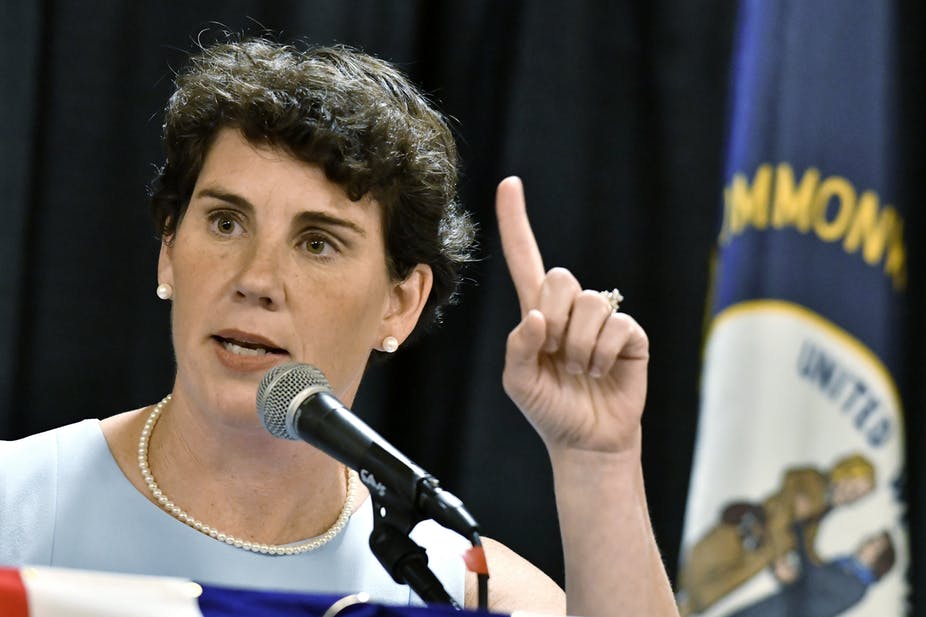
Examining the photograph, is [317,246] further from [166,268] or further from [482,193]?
[482,193]

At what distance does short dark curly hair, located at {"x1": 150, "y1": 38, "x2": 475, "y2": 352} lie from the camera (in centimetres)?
191

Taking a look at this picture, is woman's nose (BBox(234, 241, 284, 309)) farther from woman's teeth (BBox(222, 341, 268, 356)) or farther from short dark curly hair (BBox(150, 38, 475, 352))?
short dark curly hair (BBox(150, 38, 475, 352))

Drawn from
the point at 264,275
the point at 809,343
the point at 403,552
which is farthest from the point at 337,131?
the point at 809,343

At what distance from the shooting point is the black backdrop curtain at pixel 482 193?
257 centimetres

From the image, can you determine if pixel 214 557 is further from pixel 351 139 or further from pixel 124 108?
pixel 124 108

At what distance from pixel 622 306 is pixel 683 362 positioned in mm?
181

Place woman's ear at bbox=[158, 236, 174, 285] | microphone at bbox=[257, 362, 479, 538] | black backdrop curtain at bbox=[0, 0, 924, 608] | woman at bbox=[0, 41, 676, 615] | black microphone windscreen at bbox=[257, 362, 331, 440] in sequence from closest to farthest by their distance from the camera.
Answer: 1. microphone at bbox=[257, 362, 479, 538]
2. black microphone windscreen at bbox=[257, 362, 331, 440]
3. woman at bbox=[0, 41, 676, 615]
4. woman's ear at bbox=[158, 236, 174, 285]
5. black backdrop curtain at bbox=[0, 0, 924, 608]

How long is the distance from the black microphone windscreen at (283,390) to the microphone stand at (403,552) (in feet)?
0.51

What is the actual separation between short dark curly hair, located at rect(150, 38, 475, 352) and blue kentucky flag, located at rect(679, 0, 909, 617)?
681mm

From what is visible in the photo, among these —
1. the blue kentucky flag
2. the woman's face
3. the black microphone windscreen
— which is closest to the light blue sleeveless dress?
the woman's face

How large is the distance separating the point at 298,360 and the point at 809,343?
1.13m

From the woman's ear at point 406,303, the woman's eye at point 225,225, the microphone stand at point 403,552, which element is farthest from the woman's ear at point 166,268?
the microphone stand at point 403,552

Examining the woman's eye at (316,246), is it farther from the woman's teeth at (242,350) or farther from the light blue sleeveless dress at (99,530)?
the light blue sleeveless dress at (99,530)

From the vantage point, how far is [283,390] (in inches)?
54.4
